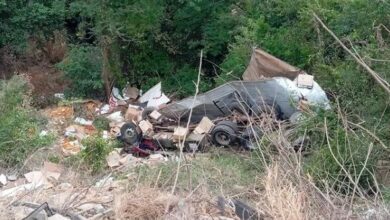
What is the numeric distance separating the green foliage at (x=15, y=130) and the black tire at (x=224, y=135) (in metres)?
2.77

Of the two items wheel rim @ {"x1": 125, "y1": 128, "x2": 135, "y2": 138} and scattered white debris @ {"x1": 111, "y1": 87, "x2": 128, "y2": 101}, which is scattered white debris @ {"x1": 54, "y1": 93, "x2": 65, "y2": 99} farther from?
wheel rim @ {"x1": 125, "y1": 128, "x2": 135, "y2": 138}

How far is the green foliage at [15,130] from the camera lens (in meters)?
11.5

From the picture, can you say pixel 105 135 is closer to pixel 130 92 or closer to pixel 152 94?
pixel 152 94

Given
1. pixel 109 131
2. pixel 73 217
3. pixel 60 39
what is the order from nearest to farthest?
pixel 73 217 < pixel 109 131 < pixel 60 39

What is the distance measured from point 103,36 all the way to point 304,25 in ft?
15.4

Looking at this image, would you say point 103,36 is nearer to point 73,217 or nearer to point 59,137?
point 59,137

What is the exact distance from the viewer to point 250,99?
1285 cm

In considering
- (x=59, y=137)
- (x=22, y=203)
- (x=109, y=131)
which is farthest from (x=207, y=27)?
(x=22, y=203)

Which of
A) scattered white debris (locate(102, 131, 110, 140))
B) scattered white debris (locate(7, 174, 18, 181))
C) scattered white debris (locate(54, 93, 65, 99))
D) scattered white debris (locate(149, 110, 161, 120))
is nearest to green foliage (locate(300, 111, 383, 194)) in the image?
scattered white debris (locate(7, 174, 18, 181))

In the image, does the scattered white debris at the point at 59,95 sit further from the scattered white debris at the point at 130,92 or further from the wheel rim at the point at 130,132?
the wheel rim at the point at 130,132

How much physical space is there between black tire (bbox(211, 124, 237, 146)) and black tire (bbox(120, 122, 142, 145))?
1471mm

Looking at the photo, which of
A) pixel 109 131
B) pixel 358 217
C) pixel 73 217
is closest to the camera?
pixel 358 217

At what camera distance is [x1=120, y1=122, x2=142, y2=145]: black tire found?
44.5 ft

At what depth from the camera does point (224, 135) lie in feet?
42.3
